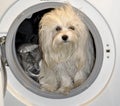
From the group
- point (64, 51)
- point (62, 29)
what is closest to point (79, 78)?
point (64, 51)

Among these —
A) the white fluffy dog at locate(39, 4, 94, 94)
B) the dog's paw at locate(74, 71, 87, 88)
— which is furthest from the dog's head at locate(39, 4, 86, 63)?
the dog's paw at locate(74, 71, 87, 88)

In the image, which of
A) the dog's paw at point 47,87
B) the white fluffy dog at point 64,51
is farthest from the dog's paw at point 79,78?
the dog's paw at point 47,87

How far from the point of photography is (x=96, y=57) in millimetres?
1818

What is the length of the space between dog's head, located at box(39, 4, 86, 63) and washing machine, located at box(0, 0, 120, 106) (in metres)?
0.03

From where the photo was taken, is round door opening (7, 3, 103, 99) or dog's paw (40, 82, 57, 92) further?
dog's paw (40, 82, 57, 92)

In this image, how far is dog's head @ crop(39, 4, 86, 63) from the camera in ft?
5.88

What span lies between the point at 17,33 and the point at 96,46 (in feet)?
1.45

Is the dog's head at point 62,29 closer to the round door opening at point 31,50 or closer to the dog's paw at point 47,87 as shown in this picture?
the round door opening at point 31,50

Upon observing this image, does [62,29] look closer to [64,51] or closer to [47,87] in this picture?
[64,51]

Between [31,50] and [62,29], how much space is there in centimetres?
29

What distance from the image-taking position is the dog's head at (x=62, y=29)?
1.79 metres

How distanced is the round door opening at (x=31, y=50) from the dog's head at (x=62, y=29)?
3cm

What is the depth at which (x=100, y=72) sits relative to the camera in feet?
5.91

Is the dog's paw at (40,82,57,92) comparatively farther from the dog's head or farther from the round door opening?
the dog's head
